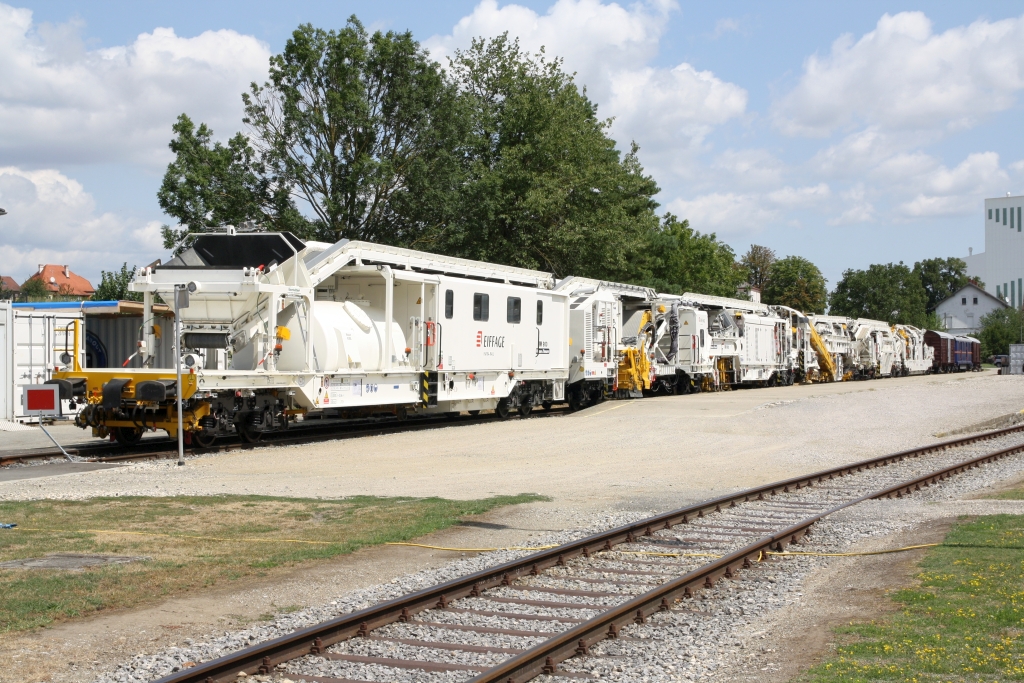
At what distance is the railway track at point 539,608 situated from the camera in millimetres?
6008

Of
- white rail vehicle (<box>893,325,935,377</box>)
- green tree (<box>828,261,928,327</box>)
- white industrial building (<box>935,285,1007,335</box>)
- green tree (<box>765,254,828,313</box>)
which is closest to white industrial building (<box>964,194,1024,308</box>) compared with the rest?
white industrial building (<box>935,285,1007,335</box>)

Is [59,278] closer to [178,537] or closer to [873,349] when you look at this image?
[873,349]

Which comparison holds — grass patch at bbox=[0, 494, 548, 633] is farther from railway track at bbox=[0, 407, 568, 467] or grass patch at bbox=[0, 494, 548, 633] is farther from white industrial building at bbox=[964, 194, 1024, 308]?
white industrial building at bbox=[964, 194, 1024, 308]

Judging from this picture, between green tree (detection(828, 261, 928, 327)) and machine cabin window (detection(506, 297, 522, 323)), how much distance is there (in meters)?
105

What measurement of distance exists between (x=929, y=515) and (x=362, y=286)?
485 inches

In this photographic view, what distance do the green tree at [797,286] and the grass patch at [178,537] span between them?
3656 inches

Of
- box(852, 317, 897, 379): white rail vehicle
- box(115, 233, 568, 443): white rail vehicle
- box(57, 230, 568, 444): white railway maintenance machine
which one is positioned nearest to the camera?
box(57, 230, 568, 444): white railway maintenance machine

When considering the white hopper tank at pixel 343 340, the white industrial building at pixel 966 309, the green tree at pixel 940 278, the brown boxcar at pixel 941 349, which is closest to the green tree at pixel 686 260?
the brown boxcar at pixel 941 349

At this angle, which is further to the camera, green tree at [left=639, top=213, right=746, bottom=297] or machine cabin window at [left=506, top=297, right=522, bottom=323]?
green tree at [left=639, top=213, right=746, bottom=297]

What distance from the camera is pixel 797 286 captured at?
101812mm

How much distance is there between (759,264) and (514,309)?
298 feet

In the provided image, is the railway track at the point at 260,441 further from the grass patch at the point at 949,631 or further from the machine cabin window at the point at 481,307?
the grass patch at the point at 949,631

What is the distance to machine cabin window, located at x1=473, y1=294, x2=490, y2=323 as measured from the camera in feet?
73.6

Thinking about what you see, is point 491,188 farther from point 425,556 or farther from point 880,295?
point 880,295
